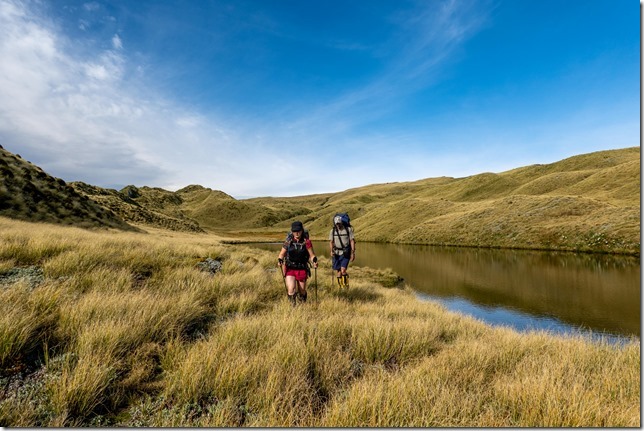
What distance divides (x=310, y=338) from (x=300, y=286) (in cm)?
345

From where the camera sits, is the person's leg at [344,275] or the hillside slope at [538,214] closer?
the person's leg at [344,275]

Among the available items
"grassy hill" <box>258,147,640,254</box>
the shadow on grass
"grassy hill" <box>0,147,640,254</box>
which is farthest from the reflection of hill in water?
"grassy hill" <box>0,147,640,254</box>

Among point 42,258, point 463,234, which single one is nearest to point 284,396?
point 42,258

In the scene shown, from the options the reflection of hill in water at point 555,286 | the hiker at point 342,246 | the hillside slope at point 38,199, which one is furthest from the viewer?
the hillside slope at point 38,199

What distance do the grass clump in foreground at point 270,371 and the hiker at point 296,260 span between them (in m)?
1.70

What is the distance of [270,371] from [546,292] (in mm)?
19475

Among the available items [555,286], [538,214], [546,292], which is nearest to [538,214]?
[538,214]

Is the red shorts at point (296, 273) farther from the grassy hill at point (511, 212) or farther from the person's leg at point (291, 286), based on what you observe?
the grassy hill at point (511, 212)

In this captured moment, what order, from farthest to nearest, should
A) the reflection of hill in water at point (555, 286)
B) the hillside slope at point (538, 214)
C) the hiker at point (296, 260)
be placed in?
the hillside slope at point (538, 214), the reflection of hill in water at point (555, 286), the hiker at point (296, 260)

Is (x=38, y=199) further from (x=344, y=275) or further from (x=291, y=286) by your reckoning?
(x=291, y=286)

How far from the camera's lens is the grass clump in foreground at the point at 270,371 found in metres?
3.03

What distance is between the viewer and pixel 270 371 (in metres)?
3.67

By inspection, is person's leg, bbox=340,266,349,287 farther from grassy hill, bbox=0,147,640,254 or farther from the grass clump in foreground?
grassy hill, bbox=0,147,640,254

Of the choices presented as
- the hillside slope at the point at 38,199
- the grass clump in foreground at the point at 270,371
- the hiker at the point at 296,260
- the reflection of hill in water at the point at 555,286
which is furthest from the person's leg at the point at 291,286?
the hillside slope at the point at 38,199
